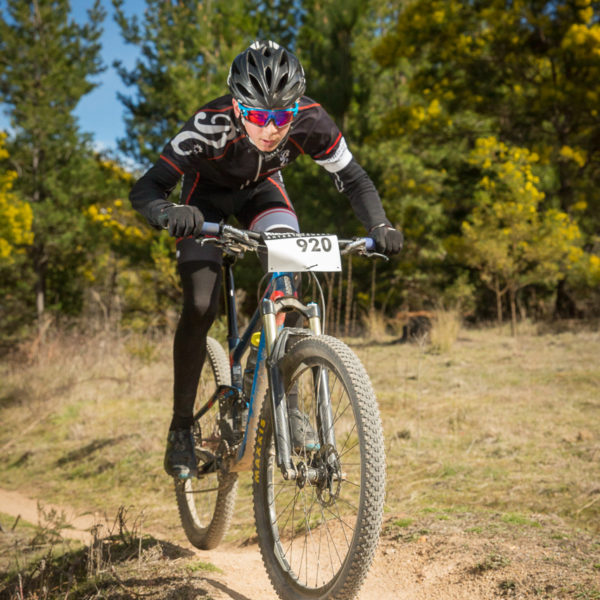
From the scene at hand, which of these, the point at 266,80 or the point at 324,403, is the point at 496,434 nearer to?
→ the point at 324,403

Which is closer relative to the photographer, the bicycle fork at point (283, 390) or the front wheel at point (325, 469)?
the front wheel at point (325, 469)

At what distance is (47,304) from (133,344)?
14170mm

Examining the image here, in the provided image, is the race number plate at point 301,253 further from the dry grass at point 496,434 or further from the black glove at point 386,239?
the dry grass at point 496,434

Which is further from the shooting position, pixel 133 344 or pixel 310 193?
pixel 310 193

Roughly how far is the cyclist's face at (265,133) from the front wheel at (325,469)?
95cm

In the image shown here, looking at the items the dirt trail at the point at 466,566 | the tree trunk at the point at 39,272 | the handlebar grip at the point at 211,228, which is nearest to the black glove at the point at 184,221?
the handlebar grip at the point at 211,228

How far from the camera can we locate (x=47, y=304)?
22281 millimetres

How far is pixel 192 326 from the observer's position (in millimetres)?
3037

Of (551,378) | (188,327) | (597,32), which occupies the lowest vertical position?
(551,378)

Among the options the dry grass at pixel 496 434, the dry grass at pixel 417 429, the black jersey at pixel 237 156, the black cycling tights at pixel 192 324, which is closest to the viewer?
the black jersey at pixel 237 156

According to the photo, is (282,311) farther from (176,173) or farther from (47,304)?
(47,304)

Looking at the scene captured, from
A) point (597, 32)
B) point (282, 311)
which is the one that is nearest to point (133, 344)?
point (282, 311)

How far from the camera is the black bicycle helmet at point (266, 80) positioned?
248cm

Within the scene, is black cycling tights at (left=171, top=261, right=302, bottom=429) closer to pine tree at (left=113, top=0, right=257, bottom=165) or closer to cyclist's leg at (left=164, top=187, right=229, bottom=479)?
cyclist's leg at (left=164, top=187, right=229, bottom=479)
